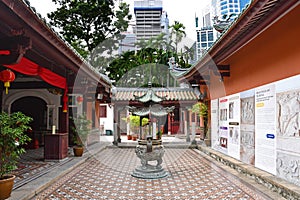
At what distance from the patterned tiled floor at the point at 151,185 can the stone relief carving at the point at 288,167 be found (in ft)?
1.73

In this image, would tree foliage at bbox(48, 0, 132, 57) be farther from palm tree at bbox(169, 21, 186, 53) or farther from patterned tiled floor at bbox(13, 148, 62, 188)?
patterned tiled floor at bbox(13, 148, 62, 188)

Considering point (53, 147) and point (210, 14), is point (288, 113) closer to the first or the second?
point (53, 147)

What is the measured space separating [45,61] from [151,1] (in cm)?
2753

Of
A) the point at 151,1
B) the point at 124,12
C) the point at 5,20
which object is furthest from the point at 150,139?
the point at 151,1

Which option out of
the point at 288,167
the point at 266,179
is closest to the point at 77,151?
the point at 266,179

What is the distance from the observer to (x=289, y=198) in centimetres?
371

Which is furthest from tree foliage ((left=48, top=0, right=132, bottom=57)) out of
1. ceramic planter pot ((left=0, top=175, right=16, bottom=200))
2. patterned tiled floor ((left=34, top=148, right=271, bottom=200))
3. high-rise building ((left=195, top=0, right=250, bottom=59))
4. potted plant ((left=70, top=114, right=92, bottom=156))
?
ceramic planter pot ((left=0, top=175, right=16, bottom=200))

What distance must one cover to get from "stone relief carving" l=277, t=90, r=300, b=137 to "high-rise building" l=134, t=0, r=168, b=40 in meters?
25.9

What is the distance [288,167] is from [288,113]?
2.80 feet

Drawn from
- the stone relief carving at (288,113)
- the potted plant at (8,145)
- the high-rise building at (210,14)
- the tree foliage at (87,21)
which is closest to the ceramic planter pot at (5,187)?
the potted plant at (8,145)

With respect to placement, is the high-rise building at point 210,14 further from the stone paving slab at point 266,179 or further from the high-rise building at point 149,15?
the stone paving slab at point 266,179

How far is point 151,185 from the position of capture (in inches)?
193

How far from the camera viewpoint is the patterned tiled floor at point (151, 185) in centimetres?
418

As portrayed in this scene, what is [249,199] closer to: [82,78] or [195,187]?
[195,187]
